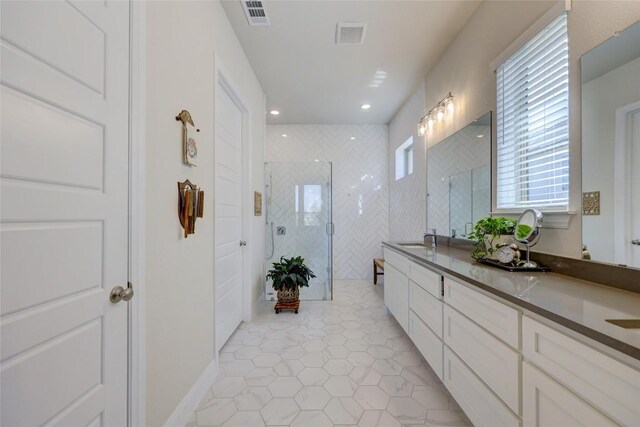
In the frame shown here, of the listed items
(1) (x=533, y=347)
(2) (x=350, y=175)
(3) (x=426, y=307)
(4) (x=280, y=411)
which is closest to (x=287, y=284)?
(4) (x=280, y=411)

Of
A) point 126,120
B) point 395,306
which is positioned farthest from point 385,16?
point 395,306

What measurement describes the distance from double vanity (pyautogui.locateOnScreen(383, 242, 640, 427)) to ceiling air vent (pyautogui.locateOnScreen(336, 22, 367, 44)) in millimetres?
2081

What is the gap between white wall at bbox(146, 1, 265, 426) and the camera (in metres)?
1.25

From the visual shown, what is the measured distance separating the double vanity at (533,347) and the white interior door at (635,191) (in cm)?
16

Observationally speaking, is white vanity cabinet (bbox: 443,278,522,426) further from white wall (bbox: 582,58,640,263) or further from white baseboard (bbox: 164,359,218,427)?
white baseboard (bbox: 164,359,218,427)

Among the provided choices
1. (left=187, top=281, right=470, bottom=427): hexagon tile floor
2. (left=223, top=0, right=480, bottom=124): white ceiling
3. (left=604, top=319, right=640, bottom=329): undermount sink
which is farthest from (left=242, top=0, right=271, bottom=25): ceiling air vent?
(left=187, top=281, right=470, bottom=427): hexagon tile floor

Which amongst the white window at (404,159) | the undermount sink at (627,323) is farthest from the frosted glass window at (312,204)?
the undermount sink at (627,323)

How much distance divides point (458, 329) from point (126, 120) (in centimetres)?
182

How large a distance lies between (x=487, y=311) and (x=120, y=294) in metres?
→ 1.50

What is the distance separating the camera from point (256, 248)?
10.8 feet

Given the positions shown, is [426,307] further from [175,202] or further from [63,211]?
[63,211]

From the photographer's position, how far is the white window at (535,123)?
144cm

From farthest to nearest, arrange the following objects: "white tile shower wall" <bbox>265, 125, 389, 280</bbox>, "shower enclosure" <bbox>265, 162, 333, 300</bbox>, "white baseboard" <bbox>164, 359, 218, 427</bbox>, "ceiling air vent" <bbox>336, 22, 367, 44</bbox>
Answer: "white tile shower wall" <bbox>265, 125, 389, 280</bbox> → "shower enclosure" <bbox>265, 162, 333, 300</bbox> → "ceiling air vent" <bbox>336, 22, 367, 44</bbox> → "white baseboard" <bbox>164, 359, 218, 427</bbox>

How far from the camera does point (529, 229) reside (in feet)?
5.09
